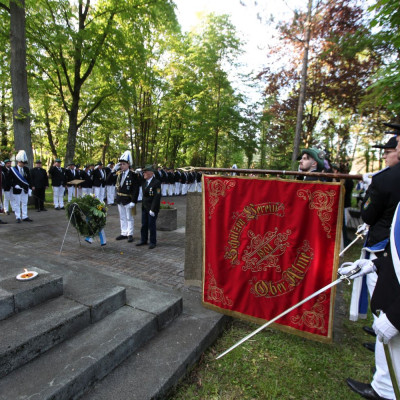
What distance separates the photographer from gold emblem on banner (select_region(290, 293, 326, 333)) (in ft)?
9.39

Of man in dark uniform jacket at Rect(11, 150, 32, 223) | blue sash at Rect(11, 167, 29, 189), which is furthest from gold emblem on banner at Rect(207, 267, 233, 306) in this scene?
blue sash at Rect(11, 167, 29, 189)

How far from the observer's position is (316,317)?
2893 millimetres

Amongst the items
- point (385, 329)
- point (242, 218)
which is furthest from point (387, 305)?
point (242, 218)

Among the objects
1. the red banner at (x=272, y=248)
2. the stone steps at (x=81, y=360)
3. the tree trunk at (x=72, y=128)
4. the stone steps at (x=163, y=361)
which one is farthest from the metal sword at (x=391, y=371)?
the tree trunk at (x=72, y=128)

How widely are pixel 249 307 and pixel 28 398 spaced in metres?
2.35

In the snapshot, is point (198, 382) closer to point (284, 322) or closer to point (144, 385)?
point (144, 385)

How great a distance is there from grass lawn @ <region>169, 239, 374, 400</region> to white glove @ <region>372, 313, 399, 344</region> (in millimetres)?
1076

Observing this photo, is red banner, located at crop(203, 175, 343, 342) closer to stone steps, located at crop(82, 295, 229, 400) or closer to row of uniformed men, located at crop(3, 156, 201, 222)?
stone steps, located at crop(82, 295, 229, 400)

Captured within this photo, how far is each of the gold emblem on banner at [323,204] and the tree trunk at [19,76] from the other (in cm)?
1259

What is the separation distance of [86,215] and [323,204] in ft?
16.8

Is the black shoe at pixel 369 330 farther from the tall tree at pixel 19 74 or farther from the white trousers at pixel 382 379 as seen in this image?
the tall tree at pixel 19 74

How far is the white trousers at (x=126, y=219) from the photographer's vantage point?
7.15m

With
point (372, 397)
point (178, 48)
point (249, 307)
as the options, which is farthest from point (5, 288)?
point (178, 48)

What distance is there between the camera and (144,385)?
2.28 metres
